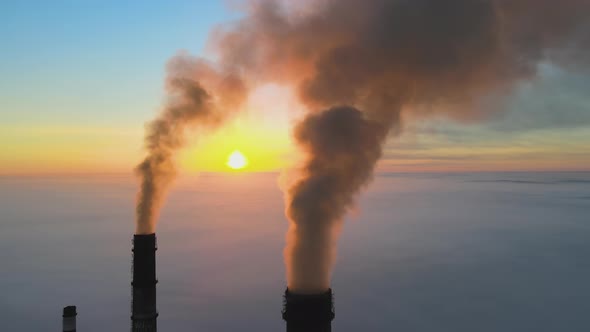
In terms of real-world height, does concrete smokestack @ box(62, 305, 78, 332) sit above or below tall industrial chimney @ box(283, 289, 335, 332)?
below

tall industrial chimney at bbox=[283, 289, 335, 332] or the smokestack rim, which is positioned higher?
tall industrial chimney at bbox=[283, 289, 335, 332]

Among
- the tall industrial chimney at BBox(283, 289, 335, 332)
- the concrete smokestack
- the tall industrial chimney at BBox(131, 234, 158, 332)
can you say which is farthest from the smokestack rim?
the tall industrial chimney at BBox(283, 289, 335, 332)

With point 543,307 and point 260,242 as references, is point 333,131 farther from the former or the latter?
point 260,242

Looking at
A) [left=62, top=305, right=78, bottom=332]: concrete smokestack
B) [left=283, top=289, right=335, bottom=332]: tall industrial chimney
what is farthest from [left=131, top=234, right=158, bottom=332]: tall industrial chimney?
[left=283, top=289, right=335, bottom=332]: tall industrial chimney

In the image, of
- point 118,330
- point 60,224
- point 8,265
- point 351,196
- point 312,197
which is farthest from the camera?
point 60,224

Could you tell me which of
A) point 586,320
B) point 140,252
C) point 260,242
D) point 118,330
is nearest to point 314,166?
point 140,252

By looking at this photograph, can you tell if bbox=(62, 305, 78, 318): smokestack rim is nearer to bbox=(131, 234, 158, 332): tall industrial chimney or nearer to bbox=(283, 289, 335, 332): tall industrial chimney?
bbox=(131, 234, 158, 332): tall industrial chimney

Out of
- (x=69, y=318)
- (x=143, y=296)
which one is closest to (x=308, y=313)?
(x=143, y=296)

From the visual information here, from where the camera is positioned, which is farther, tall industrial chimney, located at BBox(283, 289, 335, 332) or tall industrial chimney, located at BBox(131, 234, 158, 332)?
tall industrial chimney, located at BBox(131, 234, 158, 332)
